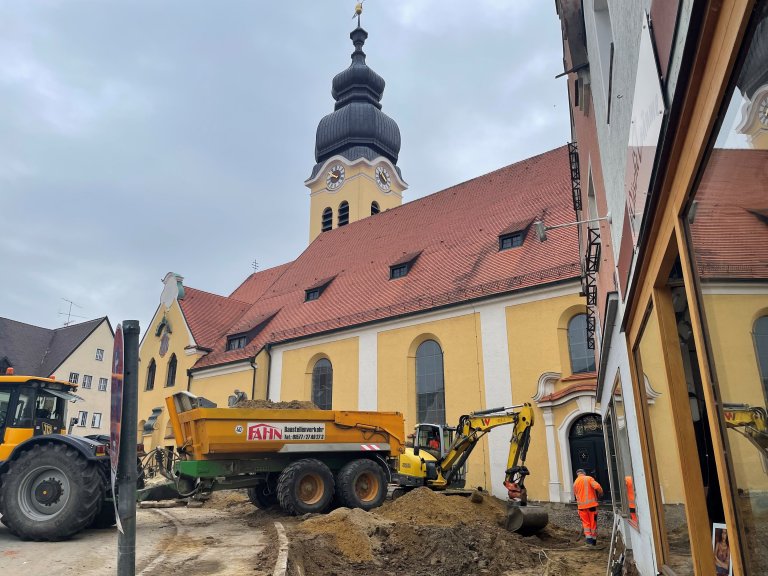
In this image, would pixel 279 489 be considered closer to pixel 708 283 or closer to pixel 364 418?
pixel 364 418

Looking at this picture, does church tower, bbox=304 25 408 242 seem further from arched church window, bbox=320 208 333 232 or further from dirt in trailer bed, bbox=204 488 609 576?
dirt in trailer bed, bbox=204 488 609 576

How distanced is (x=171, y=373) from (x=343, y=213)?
15.2 m

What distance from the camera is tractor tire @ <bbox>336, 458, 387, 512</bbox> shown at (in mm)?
11578

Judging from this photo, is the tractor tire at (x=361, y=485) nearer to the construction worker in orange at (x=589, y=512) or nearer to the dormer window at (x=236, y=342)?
the construction worker in orange at (x=589, y=512)

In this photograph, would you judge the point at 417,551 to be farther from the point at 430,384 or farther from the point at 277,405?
the point at 430,384

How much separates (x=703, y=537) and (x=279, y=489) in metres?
9.18

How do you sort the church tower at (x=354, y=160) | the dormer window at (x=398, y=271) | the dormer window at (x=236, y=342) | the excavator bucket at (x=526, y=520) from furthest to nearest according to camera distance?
the church tower at (x=354, y=160) → the dormer window at (x=236, y=342) → the dormer window at (x=398, y=271) → the excavator bucket at (x=526, y=520)

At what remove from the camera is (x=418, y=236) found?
25.2m

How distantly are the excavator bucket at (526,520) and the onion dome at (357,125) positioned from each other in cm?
3183

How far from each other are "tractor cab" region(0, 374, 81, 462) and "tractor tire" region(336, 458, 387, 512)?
202 inches

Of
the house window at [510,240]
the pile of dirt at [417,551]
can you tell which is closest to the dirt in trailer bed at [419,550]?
the pile of dirt at [417,551]

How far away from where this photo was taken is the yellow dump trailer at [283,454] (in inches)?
424

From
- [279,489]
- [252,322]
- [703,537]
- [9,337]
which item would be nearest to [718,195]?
[703,537]

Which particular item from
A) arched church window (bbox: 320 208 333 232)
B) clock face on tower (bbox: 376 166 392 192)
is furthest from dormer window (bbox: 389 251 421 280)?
clock face on tower (bbox: 376 166 392 192)
